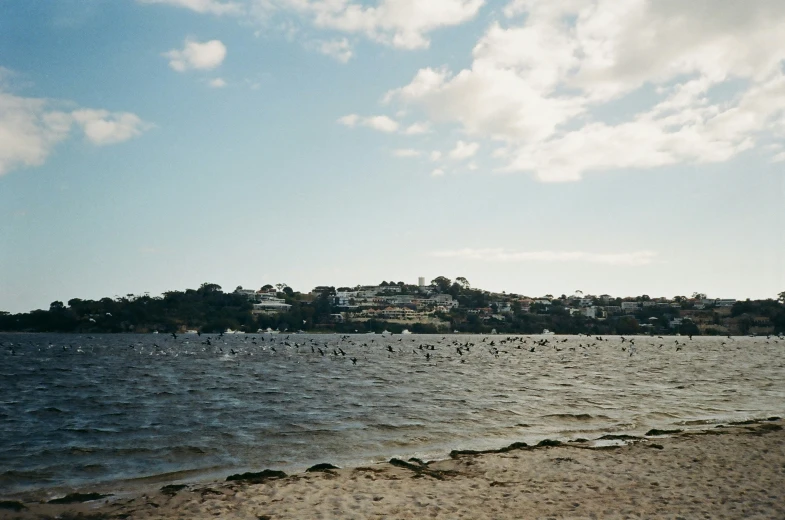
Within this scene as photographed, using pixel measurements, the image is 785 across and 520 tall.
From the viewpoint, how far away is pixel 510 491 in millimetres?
14336

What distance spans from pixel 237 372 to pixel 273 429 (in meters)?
39.5

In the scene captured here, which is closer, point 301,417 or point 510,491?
point 510,491

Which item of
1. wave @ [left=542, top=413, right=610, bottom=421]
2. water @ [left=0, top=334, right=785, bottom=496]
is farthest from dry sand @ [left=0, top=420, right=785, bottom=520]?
wave @ [left=542, top=413, right=610, bottom=421]

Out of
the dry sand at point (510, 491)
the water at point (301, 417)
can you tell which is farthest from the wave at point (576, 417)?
the dry sand at point (510, 491)

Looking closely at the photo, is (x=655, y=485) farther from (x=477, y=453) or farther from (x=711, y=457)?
(x=477, y=453)

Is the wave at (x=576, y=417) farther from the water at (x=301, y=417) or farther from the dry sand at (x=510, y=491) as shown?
the dry sand at (x=510, y=491)

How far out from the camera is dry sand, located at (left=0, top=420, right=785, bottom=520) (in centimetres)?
1255

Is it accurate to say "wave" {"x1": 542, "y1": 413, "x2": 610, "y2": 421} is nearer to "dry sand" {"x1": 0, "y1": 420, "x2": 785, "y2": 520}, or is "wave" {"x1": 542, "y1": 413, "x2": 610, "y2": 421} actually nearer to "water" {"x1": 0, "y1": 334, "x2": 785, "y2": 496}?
"water" {"x1": 0, "y1": 334, "x2": 785, "y2": 496}

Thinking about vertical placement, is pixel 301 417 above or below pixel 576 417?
below

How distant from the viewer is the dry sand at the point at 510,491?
12.5 meters

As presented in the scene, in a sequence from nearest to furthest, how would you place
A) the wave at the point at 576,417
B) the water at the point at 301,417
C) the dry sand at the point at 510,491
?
the dry sand at the point at 510,491 → the water at the point at 301,417 → the wave at the point at 576,417

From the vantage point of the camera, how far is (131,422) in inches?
1093

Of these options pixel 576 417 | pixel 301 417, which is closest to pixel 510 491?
pixel 576 417

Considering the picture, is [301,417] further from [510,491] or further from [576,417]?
[510,491]
